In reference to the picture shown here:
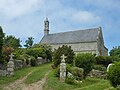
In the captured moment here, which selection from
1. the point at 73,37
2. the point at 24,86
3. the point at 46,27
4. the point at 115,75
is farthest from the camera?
the point at 46,27

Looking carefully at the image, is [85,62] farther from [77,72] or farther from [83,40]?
[83,40]

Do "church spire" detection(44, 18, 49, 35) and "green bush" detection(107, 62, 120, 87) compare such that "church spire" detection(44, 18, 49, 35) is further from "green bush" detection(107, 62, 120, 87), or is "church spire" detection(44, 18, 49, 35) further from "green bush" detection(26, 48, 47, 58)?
"green bush" detection(107, 62, 120, 87)

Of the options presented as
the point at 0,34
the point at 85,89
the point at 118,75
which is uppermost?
the point at 0,34

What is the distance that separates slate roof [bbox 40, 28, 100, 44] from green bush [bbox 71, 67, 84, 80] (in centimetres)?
3051

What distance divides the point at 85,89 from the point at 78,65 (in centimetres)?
789

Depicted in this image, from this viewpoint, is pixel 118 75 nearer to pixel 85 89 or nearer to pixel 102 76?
pixel 85 89

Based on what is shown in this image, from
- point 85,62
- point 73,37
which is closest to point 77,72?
point 85,62

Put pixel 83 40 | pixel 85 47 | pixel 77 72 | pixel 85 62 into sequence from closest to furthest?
pixel 77 72, pixel 85 62, pixel 85 47, pixel 83 40

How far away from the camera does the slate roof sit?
2299 inches

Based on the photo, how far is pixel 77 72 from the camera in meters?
26.9

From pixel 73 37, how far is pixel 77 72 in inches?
1364

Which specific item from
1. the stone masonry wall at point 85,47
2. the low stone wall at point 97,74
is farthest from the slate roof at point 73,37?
the low stone wall at point 97,74

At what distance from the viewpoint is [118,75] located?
1739 cm

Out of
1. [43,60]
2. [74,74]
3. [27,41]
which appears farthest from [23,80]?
[27,41]
